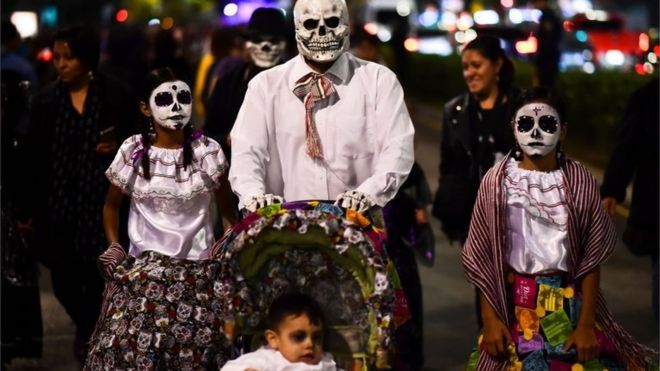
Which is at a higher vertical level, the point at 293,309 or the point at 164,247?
the point at 164,247

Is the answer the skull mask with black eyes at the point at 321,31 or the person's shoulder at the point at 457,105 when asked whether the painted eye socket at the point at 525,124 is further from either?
the person's shoulder at the point at 457,105

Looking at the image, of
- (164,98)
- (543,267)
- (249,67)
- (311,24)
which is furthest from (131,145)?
(249,67)

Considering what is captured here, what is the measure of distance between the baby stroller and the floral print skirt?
636mm

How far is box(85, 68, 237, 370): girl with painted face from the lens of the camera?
7348mm

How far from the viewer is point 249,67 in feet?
34.2

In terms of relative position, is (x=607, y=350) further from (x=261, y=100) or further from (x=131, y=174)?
(x=131, y=174)

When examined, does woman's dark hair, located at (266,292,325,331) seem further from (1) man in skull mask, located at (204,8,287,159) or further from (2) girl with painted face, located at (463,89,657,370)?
(1) man in skull mask, located at (204,8,287,159)

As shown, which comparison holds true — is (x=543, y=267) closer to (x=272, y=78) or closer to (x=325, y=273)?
(x=325, y=273)

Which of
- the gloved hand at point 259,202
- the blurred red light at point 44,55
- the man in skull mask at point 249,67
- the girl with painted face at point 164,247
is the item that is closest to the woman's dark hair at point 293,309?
the gloved hand at point 259,202

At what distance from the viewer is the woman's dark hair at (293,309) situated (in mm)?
6520

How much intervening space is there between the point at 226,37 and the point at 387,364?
925cm

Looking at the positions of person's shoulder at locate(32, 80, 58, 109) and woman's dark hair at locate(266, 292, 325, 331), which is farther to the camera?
person's shoulder at locate(32, 80, 58, 109)

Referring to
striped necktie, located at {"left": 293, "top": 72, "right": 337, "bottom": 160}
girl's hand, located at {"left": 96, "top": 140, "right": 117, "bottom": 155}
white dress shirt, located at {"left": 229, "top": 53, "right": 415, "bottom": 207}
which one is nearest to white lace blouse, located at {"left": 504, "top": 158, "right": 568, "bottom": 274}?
white dress shirt, located at {"left": 229, "top": 53, "right": 415, "bottom": 207}

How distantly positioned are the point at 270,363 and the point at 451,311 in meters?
5.41
